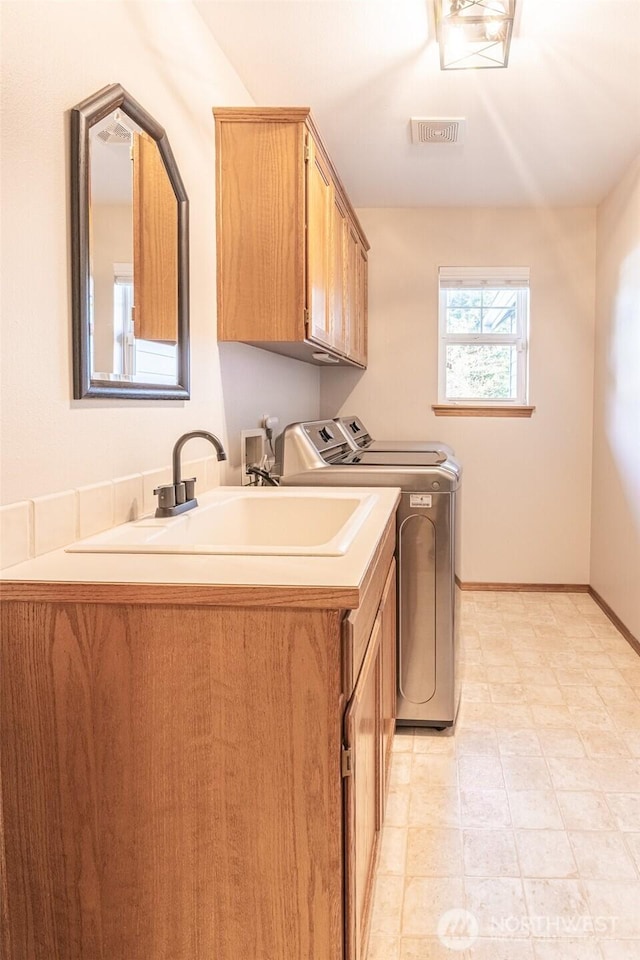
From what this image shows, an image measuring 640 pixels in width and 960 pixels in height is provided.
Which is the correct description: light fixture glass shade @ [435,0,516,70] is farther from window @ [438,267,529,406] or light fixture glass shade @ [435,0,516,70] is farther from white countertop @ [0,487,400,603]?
window @ [438,267,529,406]

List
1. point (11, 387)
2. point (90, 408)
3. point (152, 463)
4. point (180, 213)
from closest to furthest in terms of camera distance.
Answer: point (11, 387), point (90, 408), point (152, 463), point (180, 213)

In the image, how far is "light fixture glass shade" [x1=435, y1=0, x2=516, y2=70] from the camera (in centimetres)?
206

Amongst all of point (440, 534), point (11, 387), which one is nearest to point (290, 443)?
point (440, 534)

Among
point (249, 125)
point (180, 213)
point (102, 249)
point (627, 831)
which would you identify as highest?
point (249, 125)

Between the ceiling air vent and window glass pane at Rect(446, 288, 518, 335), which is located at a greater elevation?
the ceiling air vent

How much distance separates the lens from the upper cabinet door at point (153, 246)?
65.7 inches

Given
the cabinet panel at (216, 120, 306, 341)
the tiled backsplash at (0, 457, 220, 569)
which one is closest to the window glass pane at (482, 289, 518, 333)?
the cabinet panel at (216, 120, 306, 341)

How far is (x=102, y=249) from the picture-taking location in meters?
1.46

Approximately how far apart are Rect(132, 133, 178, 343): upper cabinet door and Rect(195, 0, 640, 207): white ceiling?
746 mm

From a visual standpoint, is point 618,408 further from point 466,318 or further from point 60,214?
point 60,214

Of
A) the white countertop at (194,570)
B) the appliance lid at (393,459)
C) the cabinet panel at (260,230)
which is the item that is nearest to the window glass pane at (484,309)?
the appliance lid at (393,459)

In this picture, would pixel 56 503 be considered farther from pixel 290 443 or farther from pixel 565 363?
pixel 565 363

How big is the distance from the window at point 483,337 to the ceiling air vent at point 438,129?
1.28 m

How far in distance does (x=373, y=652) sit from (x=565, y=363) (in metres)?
3.44
